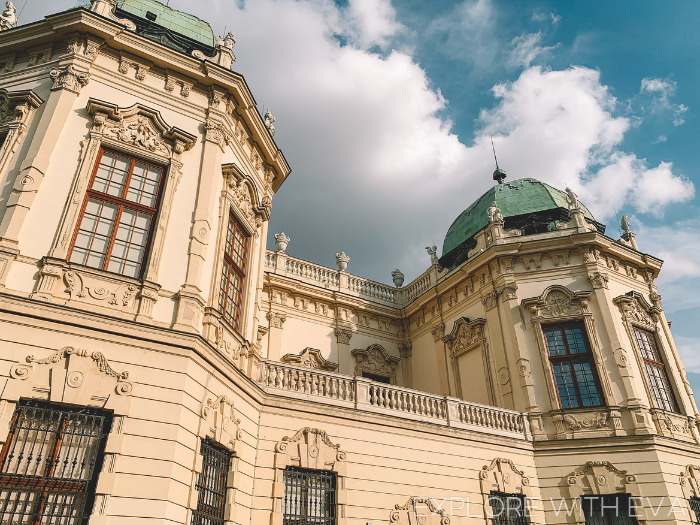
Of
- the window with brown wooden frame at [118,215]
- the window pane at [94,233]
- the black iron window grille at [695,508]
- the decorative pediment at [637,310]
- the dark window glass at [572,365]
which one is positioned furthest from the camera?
the decorative pediment at [637,310]

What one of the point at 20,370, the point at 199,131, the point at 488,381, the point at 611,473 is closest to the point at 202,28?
the point at 199,131

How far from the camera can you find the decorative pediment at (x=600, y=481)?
14.0 meters

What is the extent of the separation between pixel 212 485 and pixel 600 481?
34.0 ft

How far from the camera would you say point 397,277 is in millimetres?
21859

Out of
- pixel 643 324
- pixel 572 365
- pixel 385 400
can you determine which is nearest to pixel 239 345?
pixel 385 400

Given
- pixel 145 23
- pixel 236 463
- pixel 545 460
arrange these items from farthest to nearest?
pixel 545 460 < pixel 145 23 < pixel 236 463

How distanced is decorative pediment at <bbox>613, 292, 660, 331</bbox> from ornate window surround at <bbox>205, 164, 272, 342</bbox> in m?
11.2

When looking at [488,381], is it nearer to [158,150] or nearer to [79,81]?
[158,150]

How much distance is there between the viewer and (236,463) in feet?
33.0

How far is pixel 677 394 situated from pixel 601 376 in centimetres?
294

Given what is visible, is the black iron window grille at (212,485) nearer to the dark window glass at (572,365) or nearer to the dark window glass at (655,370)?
the dark window glass at (572,365)

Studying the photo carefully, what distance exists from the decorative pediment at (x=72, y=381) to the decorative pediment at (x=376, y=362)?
11111 millimetres

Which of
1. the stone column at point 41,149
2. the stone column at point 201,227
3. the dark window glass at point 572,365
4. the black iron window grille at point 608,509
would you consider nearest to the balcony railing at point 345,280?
the dark window glass at point 572,365

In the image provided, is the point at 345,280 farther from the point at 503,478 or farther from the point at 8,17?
the point at 8,17
